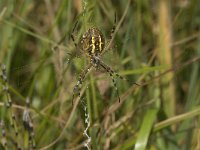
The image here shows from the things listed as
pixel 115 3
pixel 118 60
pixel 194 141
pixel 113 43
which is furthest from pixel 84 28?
pixel 115 3

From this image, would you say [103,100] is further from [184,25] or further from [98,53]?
[184,25]

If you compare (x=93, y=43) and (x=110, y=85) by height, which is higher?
(x=93, y=43)

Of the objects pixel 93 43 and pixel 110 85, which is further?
pixel 110 85

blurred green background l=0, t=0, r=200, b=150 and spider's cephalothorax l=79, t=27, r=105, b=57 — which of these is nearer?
spider's cephalothorax l=79, t=27, r=105, b=57

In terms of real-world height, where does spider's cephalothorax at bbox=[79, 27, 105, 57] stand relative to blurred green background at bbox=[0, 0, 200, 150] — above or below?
above
